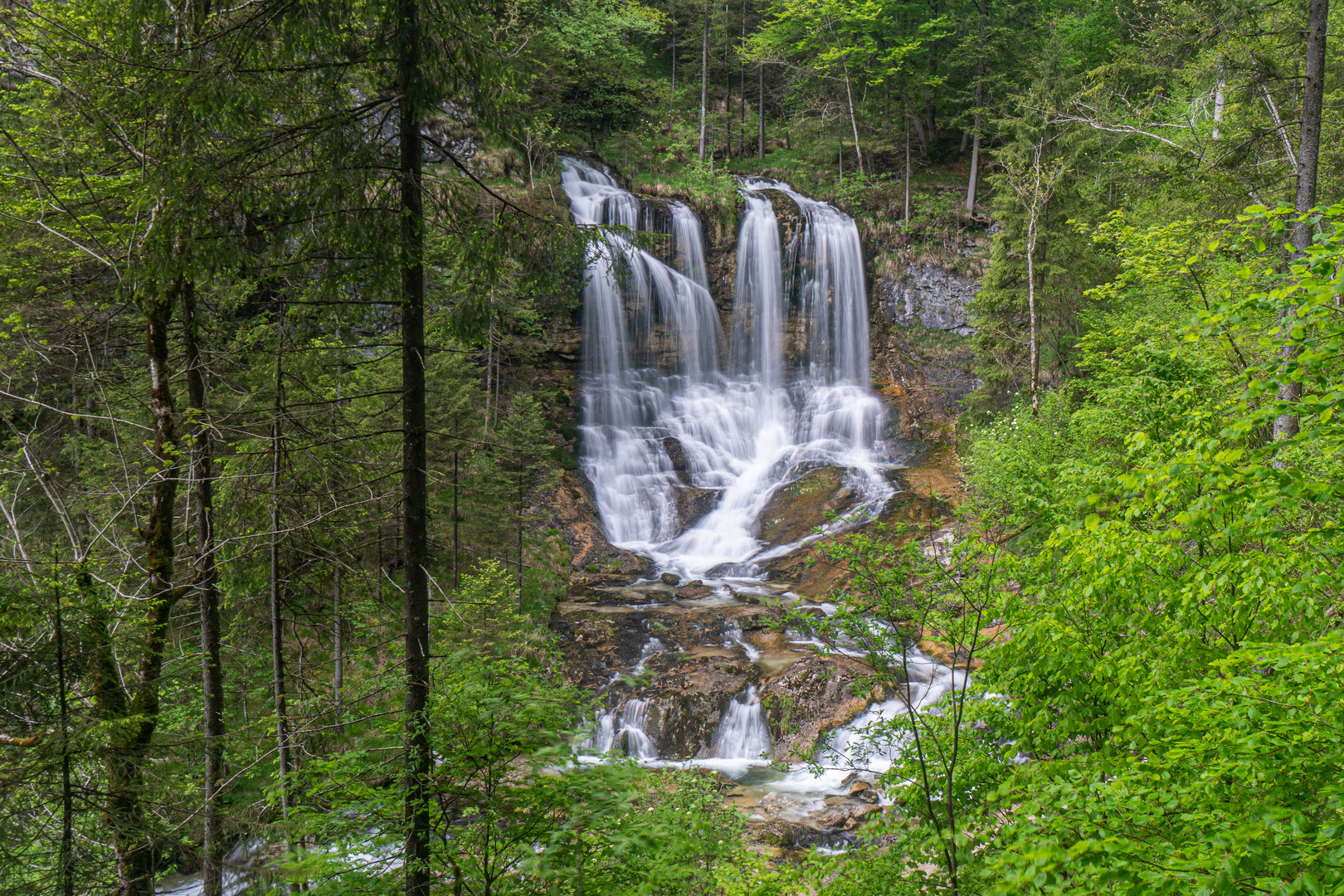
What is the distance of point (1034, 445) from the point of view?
12.0 meters

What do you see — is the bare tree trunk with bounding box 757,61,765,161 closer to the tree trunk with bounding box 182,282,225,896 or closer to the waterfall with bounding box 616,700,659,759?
the waterfall with bounding box 616,700,659,759

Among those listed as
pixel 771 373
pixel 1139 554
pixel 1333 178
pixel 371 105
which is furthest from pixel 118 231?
pixel 771 373

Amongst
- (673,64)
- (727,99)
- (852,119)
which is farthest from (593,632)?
(727,99)

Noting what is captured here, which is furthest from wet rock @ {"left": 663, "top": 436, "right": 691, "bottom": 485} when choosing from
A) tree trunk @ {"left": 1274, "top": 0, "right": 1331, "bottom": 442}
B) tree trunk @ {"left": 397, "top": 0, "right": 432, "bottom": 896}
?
tree trunk @ {"left": 397, "top": 0, "right": 432, "bottom": 896}

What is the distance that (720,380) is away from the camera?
83.2ft

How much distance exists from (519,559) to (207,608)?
373 inches

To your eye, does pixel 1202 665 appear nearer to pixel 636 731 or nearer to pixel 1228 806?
pixel 1228 806

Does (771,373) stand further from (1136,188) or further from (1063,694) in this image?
(1063,694)

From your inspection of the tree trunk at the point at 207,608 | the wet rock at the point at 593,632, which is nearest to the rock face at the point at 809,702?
the wet rock at the point at 593,632

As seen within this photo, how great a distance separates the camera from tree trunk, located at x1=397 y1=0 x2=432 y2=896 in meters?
4.05

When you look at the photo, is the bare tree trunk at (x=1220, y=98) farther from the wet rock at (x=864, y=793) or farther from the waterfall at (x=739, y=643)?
the waterfall at (x=739, y=643)

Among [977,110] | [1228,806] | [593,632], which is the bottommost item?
[593,632]

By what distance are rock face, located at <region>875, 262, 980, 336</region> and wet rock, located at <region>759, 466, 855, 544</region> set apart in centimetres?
857

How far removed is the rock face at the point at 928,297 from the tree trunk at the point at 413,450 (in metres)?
24.0
